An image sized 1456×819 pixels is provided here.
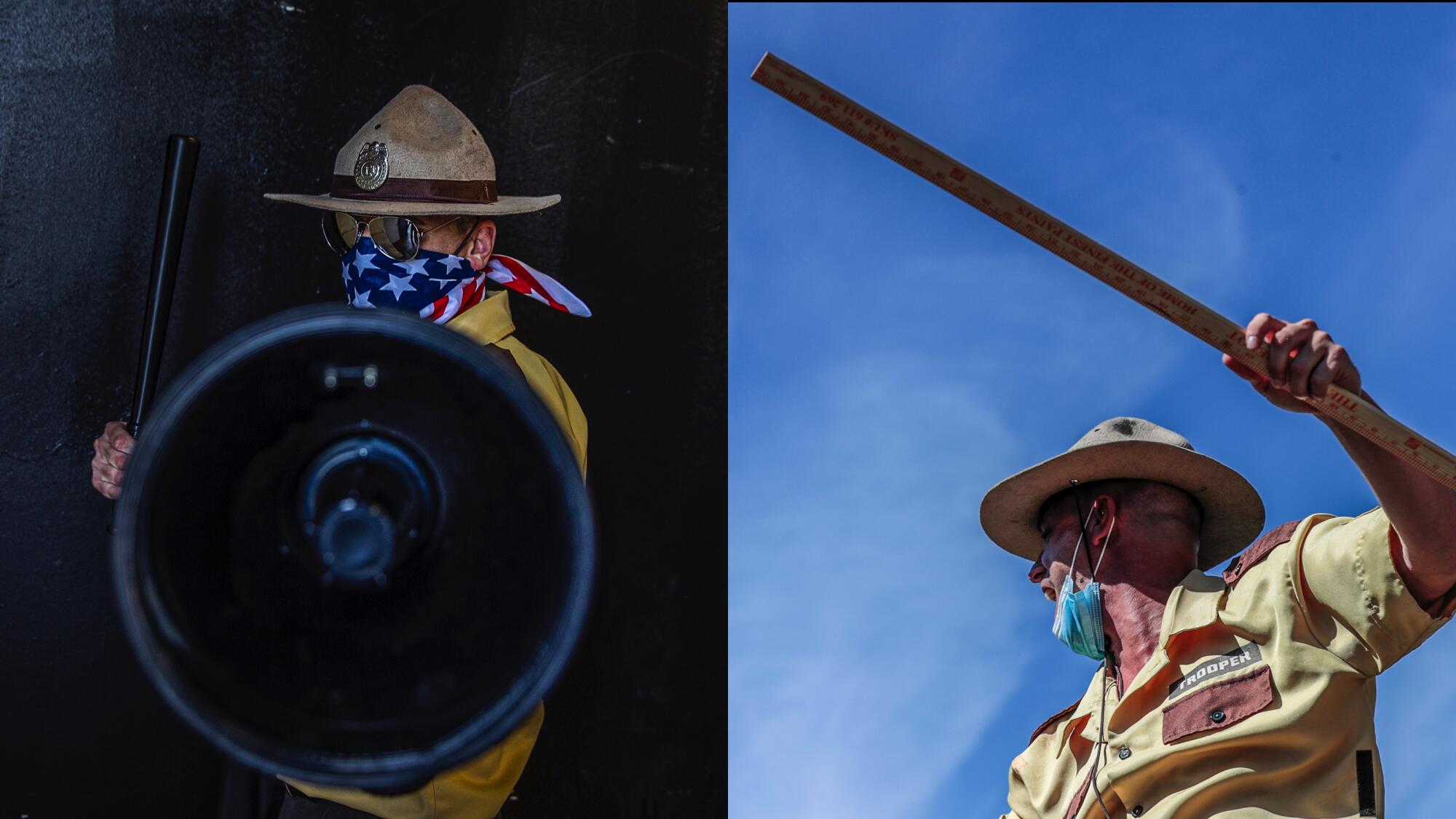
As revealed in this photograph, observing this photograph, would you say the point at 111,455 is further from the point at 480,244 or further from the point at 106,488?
the point at 480,244

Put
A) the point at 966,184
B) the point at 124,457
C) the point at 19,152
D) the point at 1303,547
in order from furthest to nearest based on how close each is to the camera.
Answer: the point at 19,152 < the point at 1303,547 < the point at 124,457 < the point at 966,184

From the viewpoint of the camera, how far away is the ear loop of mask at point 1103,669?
380cm

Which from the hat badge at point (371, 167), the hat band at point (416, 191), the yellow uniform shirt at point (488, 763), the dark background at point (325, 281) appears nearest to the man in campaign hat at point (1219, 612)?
the dark background at point (325, 281)

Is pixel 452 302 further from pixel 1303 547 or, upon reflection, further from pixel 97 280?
pixel 1303 547

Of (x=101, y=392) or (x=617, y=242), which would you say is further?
(x=617, y=242)

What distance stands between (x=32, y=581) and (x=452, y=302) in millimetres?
1244

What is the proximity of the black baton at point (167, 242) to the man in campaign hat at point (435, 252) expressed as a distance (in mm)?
218

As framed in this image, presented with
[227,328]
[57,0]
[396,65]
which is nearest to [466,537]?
[227,328]

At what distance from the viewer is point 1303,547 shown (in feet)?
11.7

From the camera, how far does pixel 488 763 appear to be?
3.27 m

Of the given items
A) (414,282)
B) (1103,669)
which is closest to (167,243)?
(414,282)

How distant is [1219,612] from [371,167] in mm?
2299

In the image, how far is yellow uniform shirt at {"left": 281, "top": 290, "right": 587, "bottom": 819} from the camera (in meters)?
3.12

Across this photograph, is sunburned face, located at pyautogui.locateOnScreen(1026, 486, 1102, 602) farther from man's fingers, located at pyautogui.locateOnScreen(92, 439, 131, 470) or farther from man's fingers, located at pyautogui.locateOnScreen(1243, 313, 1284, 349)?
man's fingers, located at pyautogui.locateOnScreen(92, 439, 131, 470)
